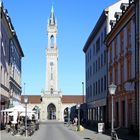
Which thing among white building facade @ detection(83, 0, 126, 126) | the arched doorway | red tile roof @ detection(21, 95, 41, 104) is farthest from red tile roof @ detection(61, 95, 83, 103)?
white building facade @ detection(83, 0, 126, 126)

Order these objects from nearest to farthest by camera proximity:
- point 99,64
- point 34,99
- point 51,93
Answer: point 99,64 → point 51,93 → point 34,99

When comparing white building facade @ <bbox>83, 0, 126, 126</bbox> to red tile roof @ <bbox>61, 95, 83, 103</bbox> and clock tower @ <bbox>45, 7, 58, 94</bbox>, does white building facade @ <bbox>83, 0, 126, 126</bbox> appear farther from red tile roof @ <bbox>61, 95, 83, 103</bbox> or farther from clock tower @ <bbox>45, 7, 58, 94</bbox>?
red tile roof @ <bbox>61, 95, 83, 103</bbox>

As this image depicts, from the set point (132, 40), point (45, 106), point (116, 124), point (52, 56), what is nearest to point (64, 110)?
point (45, 106)

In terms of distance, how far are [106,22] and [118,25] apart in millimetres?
10839

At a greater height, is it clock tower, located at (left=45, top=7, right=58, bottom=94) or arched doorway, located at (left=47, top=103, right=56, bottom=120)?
clock tower, located at (left=45, top=7, right=58, bottom=94)

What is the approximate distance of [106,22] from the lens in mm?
58156

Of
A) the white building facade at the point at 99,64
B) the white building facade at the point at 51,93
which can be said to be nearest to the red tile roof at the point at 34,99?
the white building facade at the point at 51,93

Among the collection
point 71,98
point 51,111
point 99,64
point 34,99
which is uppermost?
point 99,64

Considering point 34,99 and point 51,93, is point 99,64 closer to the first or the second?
point 51,93

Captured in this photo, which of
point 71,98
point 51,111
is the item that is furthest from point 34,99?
point 71,98

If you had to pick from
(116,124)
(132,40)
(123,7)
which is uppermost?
(123,7)

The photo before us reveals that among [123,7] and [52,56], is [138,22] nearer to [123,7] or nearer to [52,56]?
[123,7]

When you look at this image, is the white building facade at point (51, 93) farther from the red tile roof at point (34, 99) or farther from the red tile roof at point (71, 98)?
the red tile roof at point (71, 98)

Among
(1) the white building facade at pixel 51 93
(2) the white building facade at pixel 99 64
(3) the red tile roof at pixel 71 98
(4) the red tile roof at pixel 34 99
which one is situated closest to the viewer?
(2) the white building facade at pixel 99 64
